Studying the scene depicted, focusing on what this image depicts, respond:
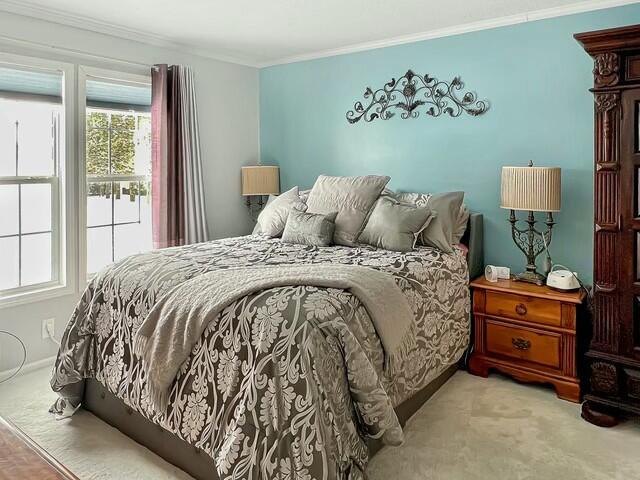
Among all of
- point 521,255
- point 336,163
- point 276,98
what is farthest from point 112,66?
point 521,255

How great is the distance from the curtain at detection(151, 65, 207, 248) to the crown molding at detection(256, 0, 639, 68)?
1.16m

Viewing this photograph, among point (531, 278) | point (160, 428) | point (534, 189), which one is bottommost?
point (160, 428)

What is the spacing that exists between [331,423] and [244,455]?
32 cm

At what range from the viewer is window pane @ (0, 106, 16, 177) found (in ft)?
10.5

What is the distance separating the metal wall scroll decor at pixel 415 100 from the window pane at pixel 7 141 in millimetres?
2561

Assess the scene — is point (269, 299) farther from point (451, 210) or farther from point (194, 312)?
point (451, 210)

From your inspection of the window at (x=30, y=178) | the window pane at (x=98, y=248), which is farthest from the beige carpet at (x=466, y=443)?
the window pane at (x=98, y=248)

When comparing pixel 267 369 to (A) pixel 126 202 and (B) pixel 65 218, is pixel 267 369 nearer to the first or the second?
(B) pixel 65 218

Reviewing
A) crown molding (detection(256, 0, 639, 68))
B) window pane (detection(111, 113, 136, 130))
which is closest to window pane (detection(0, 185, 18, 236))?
window pane (detection(111, 113, 136, 130))

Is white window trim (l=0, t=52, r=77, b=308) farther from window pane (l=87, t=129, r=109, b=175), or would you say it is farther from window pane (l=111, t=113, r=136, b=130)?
window pane (l=111, t=113, r=136, b=130)

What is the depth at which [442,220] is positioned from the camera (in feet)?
10.6

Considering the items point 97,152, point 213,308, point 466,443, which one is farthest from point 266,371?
point 97,152

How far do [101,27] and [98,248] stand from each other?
1.65 meters

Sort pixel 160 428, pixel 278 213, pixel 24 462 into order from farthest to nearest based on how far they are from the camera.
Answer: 1. pixel 278 213
2. pixel 160 428
3. pixel 24 462
